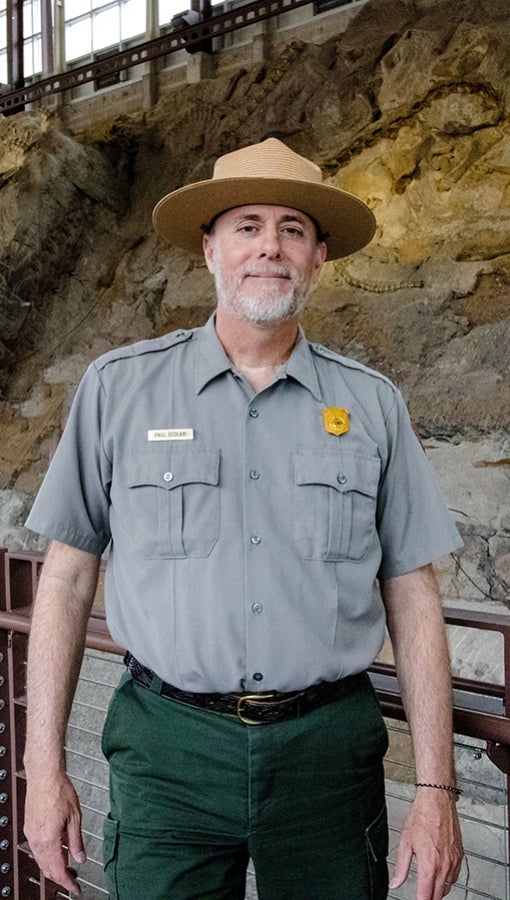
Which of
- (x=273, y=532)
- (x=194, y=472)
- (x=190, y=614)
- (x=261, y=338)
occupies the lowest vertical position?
(x=190, y=614)

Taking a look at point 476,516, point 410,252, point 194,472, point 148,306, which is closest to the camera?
point 194,472

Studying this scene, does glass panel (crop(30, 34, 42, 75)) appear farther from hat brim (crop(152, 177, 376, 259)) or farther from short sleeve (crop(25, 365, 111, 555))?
short sleeve (crop(25, 365, 111, 555))

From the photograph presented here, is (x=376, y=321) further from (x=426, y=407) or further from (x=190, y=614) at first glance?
(x=190, y=614)

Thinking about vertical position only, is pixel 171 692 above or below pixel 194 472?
below

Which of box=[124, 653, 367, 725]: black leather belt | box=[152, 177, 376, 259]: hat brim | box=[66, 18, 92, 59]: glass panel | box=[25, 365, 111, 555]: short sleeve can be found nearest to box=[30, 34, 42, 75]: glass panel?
box=[66, 18, 92, 59]: glass panel

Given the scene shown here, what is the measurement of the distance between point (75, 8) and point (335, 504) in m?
12.9

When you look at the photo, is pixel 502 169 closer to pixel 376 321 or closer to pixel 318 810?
pixel 376 321

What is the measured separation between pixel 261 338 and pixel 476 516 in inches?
242

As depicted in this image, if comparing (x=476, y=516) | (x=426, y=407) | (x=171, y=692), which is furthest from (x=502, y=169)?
(x=171, y=692)

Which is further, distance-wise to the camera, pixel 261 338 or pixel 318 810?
pixel 261 338

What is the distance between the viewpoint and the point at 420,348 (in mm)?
8516

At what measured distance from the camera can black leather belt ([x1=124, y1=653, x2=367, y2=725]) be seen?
150 centimetres

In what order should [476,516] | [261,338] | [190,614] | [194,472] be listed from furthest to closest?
1. [476,516]
2. [261,338]
3. [194,472]
4. [190,614]

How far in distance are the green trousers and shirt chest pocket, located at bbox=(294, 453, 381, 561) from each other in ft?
0.98
